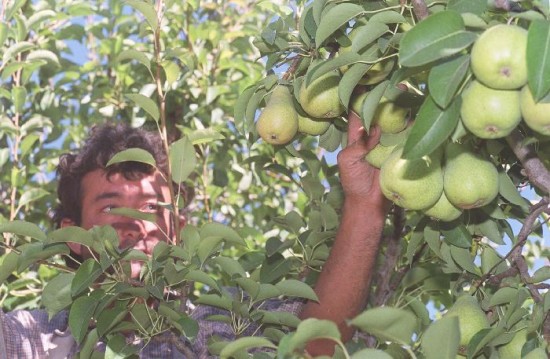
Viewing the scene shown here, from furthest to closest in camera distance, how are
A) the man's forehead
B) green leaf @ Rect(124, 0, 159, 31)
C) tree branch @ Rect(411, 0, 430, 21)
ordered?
1. the man's forehead
2. green leaf @ Rect(124, 0, 159, 31)
3. tree branch @ Rect(411, 0, 430, 21)

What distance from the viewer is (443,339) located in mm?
1225

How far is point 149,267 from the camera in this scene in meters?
1.67

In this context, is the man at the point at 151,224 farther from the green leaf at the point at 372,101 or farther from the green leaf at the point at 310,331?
the green leaf at the point at 310,331

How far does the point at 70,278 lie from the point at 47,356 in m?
0.95

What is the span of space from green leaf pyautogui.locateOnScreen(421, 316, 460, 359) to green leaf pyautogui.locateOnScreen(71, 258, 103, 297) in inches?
26.3

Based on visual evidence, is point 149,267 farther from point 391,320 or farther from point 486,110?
point 486,110

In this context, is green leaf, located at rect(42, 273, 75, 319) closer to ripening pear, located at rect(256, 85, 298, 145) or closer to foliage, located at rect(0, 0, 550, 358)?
foliage, located at rect(0, 0, 550, 358)

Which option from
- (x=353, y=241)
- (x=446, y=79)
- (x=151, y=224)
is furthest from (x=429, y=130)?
(x=151, y=224)

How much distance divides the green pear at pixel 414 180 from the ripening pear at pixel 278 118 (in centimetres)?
29

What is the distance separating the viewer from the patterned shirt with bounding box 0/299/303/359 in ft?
8.20

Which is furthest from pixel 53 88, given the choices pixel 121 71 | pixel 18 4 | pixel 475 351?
pixel 475 351

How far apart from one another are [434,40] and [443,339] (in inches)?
15.9

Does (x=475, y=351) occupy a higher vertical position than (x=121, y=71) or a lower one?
higher

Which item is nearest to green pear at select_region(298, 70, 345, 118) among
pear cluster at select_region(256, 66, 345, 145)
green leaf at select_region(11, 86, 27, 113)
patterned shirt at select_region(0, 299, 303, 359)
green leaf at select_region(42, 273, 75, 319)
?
Answer: pear cluster at select_region(256, 66, 345, 145)
